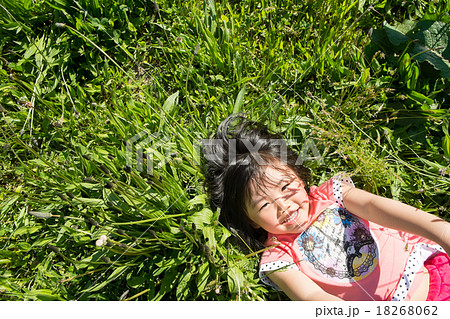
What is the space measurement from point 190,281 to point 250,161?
69 cm

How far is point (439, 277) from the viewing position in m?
1.80

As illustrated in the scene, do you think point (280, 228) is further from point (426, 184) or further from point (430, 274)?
point (426, 184)

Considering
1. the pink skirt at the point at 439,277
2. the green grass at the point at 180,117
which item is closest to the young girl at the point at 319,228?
the pink skirt at the point at 439,277

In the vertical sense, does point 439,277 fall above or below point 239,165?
below

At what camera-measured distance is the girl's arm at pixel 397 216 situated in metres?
1.63

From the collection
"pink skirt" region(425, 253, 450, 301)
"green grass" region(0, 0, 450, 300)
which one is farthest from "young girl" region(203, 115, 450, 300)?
"green grass" region(0, 0, 450, 300)

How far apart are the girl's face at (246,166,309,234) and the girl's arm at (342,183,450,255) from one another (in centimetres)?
27

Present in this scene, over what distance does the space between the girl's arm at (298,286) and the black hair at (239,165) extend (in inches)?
9.0

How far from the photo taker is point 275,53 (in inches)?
93.4

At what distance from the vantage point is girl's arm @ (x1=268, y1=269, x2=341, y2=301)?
1.74m

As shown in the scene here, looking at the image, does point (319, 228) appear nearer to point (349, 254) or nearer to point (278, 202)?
point (349, 254)

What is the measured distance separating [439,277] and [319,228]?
0.59 m

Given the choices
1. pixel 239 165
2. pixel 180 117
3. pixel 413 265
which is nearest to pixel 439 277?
pixel 413 265

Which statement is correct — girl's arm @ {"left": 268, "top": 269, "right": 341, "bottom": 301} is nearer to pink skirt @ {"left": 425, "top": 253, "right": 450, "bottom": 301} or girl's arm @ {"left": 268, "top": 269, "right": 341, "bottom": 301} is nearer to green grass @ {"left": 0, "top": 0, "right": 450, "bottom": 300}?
green grass @ {"left": 0, "top": 0, "right": 450, "bottom": 300}
